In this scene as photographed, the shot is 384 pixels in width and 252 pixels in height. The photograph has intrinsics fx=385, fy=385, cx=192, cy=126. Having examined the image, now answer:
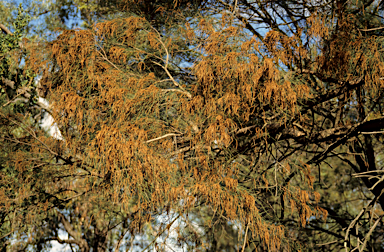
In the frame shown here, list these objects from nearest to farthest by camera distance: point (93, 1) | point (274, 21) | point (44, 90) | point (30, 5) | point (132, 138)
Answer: point (132, 138) → point (44, 90) → point (274, 21) → point (93, 1) → point (30, 5)

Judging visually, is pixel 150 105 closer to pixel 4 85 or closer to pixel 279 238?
pixel 279 238

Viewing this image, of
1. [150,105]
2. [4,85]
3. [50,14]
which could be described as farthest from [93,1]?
[150,105]

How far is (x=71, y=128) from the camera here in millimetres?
3041

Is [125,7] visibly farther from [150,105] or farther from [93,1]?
[93,1]

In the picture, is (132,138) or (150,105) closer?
(132,138)

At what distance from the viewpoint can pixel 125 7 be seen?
135 inches

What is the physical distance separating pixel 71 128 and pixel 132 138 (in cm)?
97

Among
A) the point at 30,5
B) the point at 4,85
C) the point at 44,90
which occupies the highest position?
the point at 30,5

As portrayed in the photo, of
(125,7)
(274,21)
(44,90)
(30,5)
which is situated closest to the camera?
(44,90)

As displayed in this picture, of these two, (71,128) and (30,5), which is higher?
(30,5)

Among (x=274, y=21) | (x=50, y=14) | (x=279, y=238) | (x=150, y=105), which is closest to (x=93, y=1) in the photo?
(x=50, y=14)

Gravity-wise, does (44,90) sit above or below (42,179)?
above

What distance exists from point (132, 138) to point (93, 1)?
3.71m

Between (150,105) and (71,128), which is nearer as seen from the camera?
(150,105)
